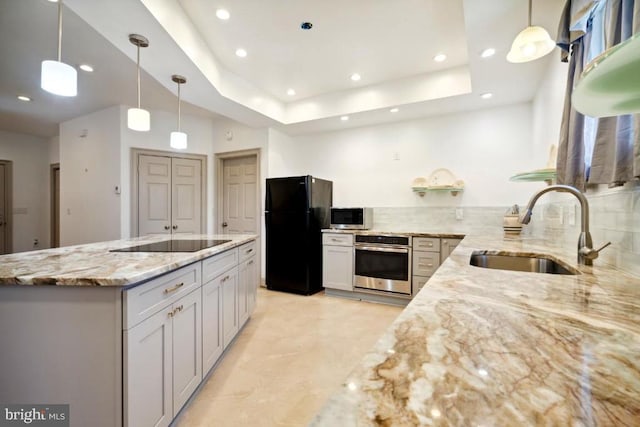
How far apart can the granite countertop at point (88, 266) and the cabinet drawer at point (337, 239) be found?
205 cm

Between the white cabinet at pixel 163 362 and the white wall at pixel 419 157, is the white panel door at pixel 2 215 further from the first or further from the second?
the white cabinet at pixel 163 362

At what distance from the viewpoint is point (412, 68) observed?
9.84 ft

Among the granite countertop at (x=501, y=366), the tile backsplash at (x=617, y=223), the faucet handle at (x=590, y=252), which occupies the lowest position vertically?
the granite countertop at (x=501, y=366)

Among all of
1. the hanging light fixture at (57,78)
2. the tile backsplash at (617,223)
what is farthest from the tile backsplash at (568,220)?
the hanging light fixture at (57,78)

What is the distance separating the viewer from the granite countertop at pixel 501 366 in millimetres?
325

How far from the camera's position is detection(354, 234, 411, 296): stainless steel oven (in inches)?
126

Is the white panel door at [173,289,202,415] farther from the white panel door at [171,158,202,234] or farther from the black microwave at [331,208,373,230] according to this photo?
the white panel door at [171,158,202,234]

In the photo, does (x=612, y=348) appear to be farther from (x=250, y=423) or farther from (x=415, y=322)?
(x=250, y=423)

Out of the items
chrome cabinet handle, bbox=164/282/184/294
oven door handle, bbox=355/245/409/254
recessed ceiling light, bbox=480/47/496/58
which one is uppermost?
recessed ceiling light, bbox=480/47/496/58

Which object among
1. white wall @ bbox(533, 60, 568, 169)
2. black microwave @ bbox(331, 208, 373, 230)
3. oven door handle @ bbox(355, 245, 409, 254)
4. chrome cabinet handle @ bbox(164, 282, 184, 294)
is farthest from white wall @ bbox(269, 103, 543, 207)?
chrome cabinet handle @ bbox(164, 282, 184, 294)

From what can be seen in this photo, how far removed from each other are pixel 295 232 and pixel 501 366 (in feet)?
10.9

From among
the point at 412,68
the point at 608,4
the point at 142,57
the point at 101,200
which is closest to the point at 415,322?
the point at 608,4

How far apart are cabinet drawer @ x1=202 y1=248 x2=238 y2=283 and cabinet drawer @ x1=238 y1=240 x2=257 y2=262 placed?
0.15 metres

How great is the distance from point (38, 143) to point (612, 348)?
7887 mm
